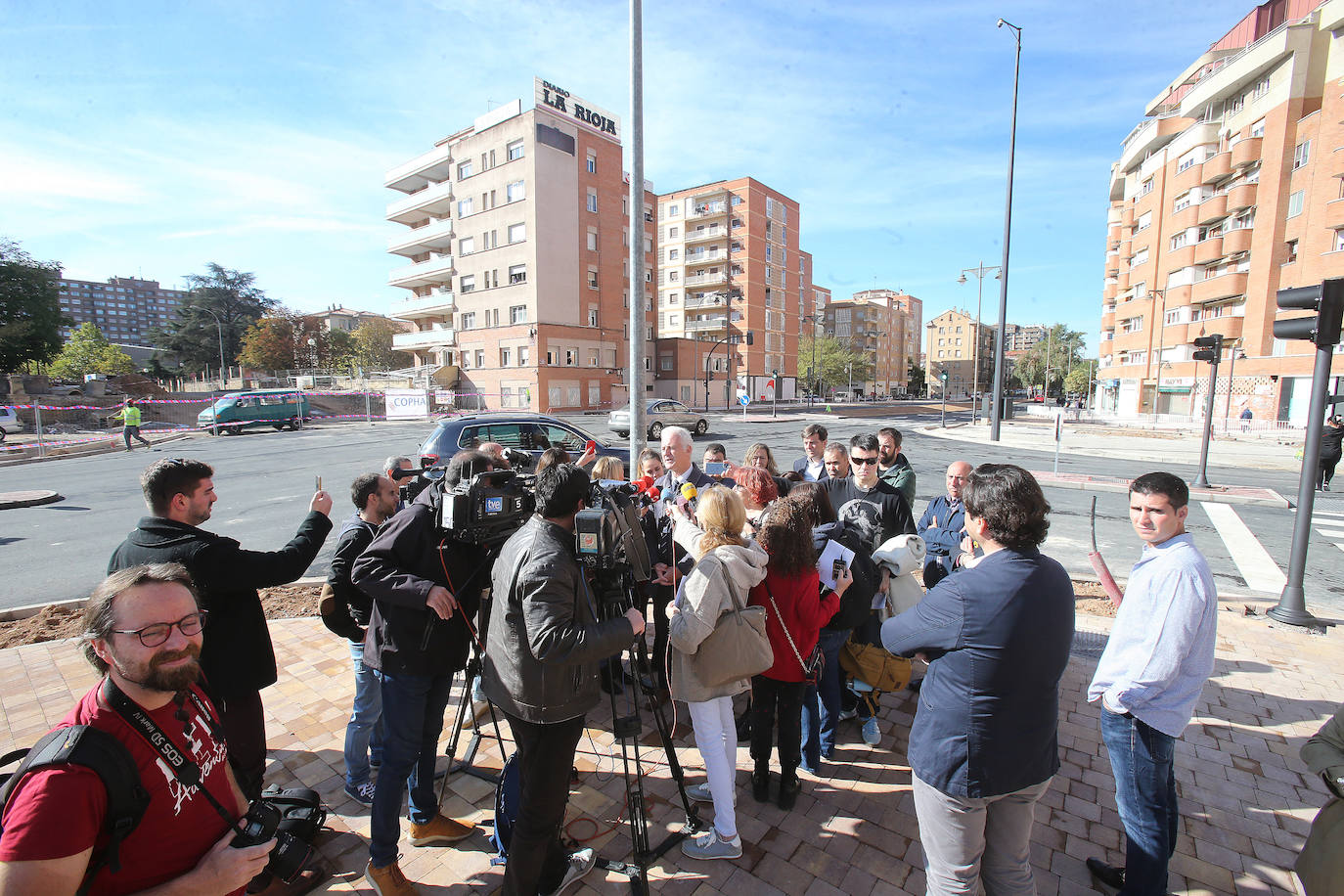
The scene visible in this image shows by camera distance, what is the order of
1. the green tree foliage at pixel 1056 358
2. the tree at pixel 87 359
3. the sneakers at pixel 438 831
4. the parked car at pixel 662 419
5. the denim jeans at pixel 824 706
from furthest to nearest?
the green tree foliage at pixel 1056 358 → the tree at pixel 87 359 → the parked car at pixel 662 419 → the denim jeans at pixel 824 706 → the sneakers at pixel 438 831

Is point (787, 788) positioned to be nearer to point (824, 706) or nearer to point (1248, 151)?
point (824, 706)

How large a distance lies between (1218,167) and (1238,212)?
9.55 ft

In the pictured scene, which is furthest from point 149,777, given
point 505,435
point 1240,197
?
point 1240,197

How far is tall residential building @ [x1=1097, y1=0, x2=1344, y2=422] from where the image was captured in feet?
92.6

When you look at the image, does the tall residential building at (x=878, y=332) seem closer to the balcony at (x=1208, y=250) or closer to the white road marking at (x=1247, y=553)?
the balcony at (x=1208, y=250)

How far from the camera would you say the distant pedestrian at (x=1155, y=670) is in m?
2.34

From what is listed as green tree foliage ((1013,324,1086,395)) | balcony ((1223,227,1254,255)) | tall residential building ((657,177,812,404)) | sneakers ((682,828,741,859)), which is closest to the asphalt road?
sneakers ((682,828,741,859))

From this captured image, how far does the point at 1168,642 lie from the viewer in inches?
92.4

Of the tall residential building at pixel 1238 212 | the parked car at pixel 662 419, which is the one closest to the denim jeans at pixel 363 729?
the parked car at pixel 662 419

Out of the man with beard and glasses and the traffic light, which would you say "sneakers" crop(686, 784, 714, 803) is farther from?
the traffic light

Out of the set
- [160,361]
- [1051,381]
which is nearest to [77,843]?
[160,361]

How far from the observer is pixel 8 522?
387 inches

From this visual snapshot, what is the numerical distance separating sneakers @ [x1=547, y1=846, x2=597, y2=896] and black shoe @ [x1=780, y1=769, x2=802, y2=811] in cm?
105

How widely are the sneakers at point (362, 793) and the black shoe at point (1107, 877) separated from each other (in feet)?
12.0
